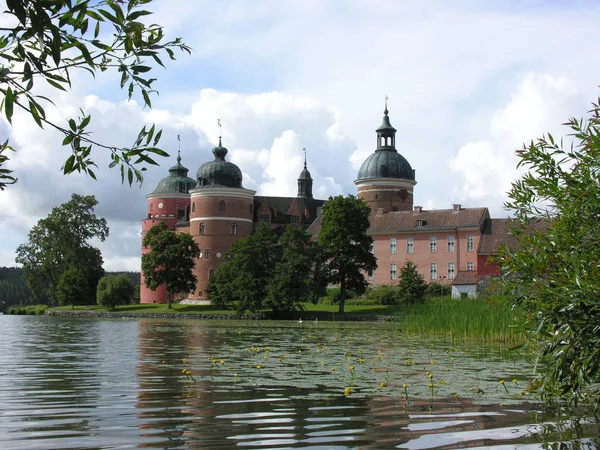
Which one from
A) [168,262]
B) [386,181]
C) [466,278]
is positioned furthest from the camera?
[386,181]

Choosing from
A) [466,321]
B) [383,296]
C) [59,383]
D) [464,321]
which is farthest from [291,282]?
[59,383]

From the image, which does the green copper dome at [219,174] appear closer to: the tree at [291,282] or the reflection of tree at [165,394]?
the tree at [291,282]

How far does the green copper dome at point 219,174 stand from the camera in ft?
229

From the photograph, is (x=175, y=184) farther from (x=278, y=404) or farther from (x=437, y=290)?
(x=278, y=404)

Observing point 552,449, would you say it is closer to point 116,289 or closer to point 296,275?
point 296,275

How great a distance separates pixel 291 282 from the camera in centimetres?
4744

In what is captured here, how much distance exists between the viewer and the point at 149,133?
4406mm

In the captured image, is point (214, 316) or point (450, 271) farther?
point (450, 271)

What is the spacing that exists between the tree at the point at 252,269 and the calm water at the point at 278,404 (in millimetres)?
32931

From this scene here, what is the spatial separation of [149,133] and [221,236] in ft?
212

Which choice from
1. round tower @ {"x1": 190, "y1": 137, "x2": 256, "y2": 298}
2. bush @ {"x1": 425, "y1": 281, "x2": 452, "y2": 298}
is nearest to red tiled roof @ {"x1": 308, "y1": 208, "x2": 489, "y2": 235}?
bush @ {"x1": 425, "y1": 281, "x2": 452, "y2": 298}

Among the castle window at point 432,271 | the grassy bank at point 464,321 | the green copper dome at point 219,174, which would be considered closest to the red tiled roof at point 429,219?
the castle window at point 432,271

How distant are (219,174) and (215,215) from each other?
12.8 feet

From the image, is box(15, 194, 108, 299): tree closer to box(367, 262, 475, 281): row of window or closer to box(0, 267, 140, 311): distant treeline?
box(367, 262, 475, 281): row of window
